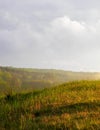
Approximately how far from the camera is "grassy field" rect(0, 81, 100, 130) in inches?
457

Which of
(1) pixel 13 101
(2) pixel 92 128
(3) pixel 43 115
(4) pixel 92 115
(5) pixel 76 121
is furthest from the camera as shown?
(1) pixel 13 101

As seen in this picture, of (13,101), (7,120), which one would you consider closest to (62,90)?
(13,101)

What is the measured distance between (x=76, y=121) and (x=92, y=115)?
106cm

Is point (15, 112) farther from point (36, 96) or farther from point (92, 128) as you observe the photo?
point (92, 128)

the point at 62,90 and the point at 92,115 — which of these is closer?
the point at 92,115

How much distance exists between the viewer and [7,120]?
13031mm

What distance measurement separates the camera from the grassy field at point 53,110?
11.6 meters

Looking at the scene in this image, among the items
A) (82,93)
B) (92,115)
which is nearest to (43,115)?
(92,115)

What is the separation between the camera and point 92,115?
12469 mm

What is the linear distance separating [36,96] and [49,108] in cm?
292

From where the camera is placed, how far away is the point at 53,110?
45.5ft

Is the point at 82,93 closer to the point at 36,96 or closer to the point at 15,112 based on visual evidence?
the point at 36,96

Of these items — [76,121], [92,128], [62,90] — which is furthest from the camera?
[62,90]

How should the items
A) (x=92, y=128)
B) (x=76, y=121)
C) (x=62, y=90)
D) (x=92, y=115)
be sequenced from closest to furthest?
1. (x=92, y=128)
2. (x=76, y=121)
3. (x=92, y=115)
4. (x=62, y=90)
